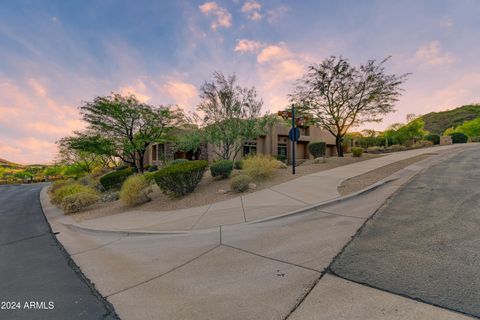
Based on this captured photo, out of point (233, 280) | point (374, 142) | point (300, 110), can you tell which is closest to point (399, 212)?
point (233, 280)

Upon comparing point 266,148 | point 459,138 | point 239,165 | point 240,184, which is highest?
point 459,138

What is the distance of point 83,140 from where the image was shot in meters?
14.1

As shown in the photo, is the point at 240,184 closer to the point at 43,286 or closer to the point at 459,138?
the point at 43,286

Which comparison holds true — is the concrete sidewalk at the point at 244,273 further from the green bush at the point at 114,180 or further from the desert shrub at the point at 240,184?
the green bush at the point at 114,180

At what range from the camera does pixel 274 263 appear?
2.83 meters

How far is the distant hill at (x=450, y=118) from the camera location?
226ft

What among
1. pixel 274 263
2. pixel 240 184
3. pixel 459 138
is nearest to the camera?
pixel 274 263

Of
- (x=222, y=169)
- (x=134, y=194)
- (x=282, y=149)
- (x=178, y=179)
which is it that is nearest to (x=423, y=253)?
(x=178, y=179)

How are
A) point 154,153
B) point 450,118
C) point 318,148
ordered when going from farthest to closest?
point 450,118, point 154,153, point 318,148

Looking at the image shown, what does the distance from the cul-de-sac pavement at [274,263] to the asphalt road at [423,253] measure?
0.01 m

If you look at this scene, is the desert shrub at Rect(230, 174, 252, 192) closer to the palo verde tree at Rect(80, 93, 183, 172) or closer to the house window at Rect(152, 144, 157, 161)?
the palo verde tree at Rect(80, 93, 183, 172)

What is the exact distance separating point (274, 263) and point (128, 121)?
15.7 meters

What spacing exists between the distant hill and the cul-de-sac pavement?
92.0 meters

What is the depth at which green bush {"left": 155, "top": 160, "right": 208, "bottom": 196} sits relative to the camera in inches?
300
